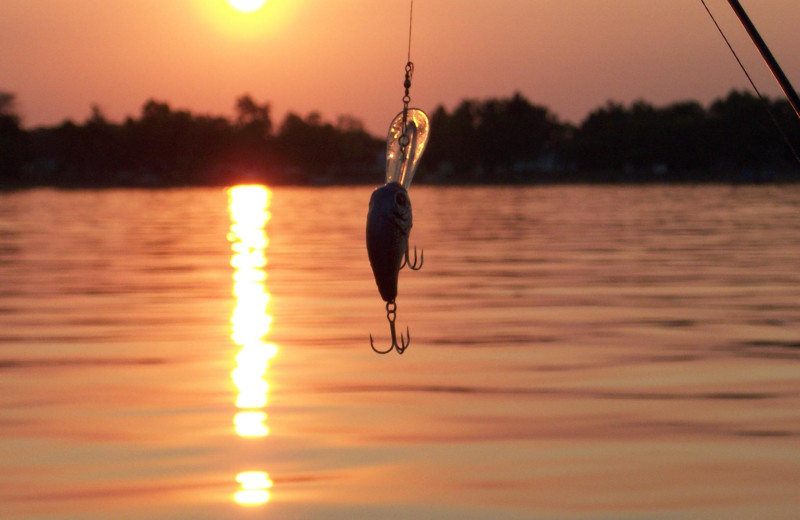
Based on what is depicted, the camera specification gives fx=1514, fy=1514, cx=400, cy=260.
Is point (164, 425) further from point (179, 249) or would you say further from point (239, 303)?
point (179, 249)

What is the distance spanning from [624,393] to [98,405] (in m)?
4.86

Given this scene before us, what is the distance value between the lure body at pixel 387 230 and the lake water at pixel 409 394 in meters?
2.05

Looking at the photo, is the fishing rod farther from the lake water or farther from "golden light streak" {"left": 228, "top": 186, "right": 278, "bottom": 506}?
"golden light streak" {"left": 228, "top": 186, "right": 278, "bottom": 506}

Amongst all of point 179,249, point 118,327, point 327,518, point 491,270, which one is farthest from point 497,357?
point 179,249

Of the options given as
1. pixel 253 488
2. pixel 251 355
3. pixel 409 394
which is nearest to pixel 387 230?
→ pixel 253 488

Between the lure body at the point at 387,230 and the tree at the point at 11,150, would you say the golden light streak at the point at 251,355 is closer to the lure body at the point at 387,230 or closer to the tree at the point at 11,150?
the lure body at the point at 387,230

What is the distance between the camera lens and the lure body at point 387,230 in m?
8.40

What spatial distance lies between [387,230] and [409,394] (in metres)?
6.12

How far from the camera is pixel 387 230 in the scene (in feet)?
27.6

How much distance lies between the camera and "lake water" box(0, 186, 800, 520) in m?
10.2

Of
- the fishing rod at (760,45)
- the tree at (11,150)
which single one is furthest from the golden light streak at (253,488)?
the tree at (11,150)

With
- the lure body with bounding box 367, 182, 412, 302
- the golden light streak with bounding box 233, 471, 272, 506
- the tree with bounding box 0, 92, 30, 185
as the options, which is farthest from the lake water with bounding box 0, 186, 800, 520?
the tree with bounding box 0, 92, 30, 185

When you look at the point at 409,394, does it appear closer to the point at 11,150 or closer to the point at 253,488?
the point at 253,488

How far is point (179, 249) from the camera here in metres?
41.2
